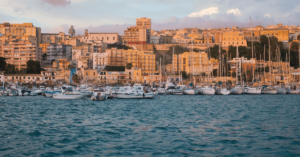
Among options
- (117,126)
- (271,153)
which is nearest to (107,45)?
(117,126)

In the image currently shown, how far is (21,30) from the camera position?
478ft

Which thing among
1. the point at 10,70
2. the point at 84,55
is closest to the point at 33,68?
the point at 10,70

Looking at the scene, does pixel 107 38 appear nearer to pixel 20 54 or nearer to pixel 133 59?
pixel 133 59

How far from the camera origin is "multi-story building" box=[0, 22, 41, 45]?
470ft

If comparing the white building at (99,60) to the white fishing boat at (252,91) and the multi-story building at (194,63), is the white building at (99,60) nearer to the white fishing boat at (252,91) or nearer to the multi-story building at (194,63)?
the multi-story building at (194,63)

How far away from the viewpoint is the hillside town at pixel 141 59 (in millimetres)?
91688

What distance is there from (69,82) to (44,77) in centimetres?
660

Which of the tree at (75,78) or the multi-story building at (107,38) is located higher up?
the multi-story building at (107,38)

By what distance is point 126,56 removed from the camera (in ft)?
373

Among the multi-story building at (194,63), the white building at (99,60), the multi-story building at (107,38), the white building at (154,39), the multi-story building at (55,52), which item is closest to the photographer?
the multi-story building at (194,63)

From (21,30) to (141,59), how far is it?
190 ft

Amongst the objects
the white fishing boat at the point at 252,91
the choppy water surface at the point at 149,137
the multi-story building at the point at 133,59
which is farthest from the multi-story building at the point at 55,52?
the choppy water surface at the point at 149,137

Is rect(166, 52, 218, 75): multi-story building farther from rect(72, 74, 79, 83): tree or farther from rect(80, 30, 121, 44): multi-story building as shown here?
rect(80, 30, 121, 44): multi-story building

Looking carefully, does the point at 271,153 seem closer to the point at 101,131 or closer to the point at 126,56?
the point at 101,131
